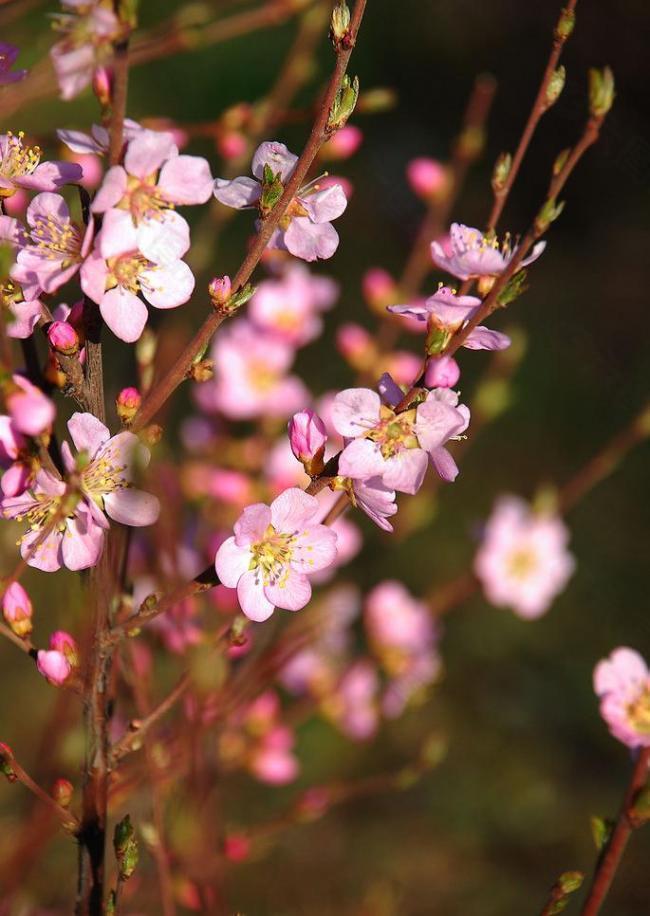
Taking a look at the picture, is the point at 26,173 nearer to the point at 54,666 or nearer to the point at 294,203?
the point at 294,203

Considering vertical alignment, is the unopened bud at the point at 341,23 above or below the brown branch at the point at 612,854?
above

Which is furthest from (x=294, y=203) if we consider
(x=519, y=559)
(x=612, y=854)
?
(x=519, y=559)

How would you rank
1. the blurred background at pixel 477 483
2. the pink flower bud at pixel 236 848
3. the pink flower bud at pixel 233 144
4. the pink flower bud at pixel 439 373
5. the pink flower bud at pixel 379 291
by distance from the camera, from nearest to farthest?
the pink flower bud at pixel 439 373
the pink flower bud at pixel 236 848
the pink flower bud at pixel 233 144
the pink flower bud at pixel 379 291
the blurred background at pixel 477 483

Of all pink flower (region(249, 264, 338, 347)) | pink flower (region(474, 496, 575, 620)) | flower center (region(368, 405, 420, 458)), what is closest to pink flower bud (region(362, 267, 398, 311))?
pink flower (region(249, 264, 338, 347))

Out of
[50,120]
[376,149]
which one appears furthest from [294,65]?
[376,149]

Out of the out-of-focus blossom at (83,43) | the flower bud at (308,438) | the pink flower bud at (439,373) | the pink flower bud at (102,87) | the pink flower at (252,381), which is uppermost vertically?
the out-of-focus blossom at (83,43)

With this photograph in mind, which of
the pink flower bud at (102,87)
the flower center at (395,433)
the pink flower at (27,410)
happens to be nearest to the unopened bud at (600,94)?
the flower center at (395,433)

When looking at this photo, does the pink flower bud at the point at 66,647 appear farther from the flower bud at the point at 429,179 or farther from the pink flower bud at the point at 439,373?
the flower bud at the point at 429,179
